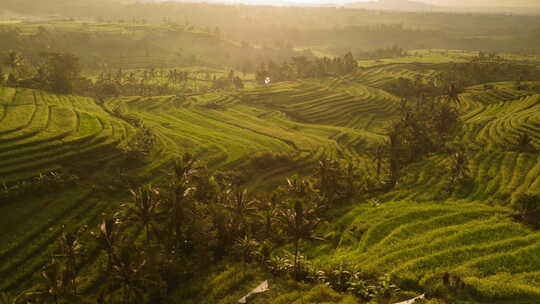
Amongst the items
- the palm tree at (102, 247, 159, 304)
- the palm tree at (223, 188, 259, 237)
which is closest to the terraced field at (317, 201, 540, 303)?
the palm tree at (223, 188, 259, 237)

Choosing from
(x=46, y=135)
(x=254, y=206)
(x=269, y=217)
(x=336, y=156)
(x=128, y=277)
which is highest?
(x=46, y=135)

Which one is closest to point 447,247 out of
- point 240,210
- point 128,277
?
point 240,210

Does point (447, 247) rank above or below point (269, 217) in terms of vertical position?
above

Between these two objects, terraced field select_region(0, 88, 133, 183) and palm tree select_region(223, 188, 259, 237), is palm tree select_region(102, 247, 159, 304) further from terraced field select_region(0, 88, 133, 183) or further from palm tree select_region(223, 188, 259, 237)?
terraced field select_region(0, 88, 133, 183)

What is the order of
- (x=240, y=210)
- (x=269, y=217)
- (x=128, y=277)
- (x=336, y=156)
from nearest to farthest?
(x=128, y=277), (x=240, y=210), (x=269, y=217), (x=336, y=156)

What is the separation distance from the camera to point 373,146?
116m

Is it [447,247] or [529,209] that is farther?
[529,209]

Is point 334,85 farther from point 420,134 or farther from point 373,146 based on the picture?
point 420,134

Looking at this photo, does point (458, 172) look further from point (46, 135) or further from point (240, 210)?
point (46, 135)

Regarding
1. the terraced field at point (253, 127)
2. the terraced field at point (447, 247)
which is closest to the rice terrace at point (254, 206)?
the terraced field at point (447, 247)

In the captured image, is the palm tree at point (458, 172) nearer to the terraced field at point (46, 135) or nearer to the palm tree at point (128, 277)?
the palm tree at point (128, 277)

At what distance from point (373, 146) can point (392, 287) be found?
277ft

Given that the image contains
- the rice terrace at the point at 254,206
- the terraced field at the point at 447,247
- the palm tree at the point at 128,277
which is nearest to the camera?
the terraced field at the point at 447,247

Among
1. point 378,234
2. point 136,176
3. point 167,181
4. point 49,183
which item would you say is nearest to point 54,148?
point 49,183
